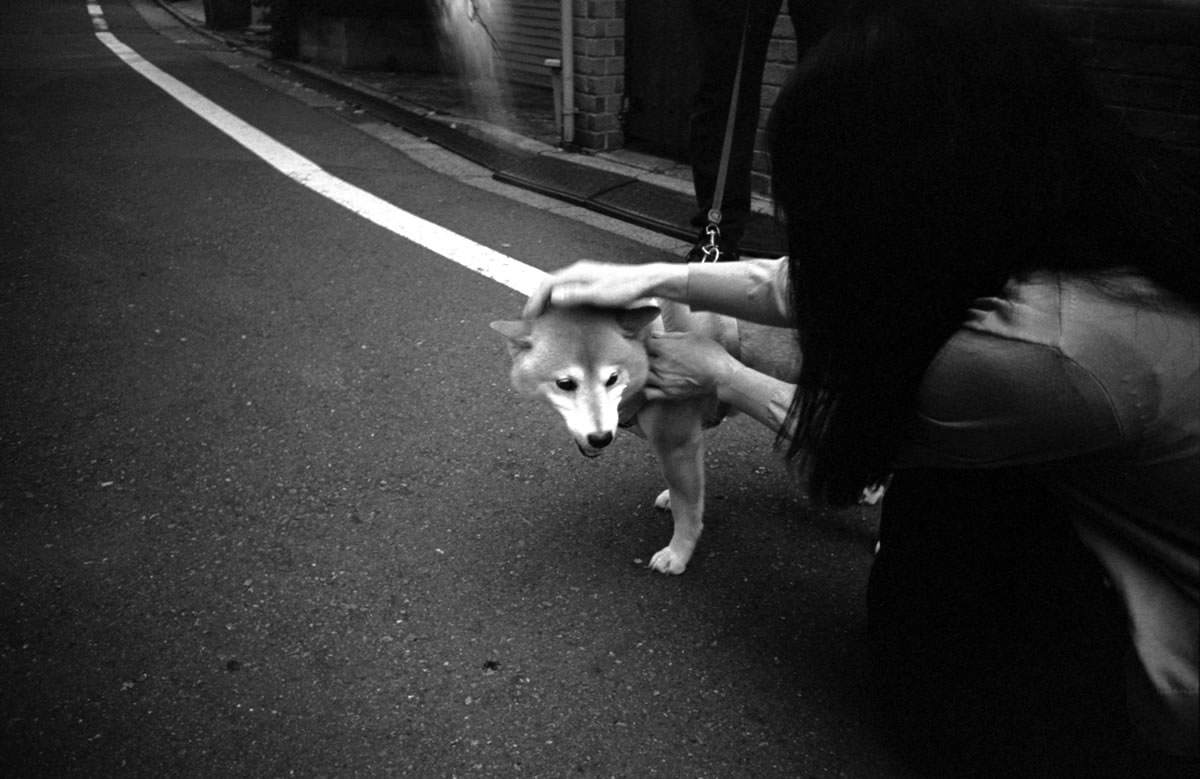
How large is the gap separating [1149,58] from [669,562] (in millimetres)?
3173

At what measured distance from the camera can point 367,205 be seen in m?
4.98

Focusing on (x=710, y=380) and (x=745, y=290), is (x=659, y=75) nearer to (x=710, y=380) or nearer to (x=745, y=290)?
(x=710, y=380)

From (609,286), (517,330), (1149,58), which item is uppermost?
(1149,58)

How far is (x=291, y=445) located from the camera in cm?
279

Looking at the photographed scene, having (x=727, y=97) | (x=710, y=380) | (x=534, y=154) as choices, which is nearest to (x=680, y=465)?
(x=710, y=380)

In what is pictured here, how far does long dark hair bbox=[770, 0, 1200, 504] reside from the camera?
1271mm

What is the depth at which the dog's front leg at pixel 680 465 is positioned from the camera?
2.18 meters

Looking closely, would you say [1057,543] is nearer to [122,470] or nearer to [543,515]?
Answer: [543,515]

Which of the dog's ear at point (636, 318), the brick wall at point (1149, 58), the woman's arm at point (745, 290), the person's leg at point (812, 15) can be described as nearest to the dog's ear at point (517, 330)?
the dog's ear at point (636, 318)

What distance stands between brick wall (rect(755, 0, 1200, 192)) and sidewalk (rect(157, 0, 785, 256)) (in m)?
1.62

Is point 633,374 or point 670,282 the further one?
point 633,374

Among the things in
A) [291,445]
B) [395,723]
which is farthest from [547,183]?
[395,723]

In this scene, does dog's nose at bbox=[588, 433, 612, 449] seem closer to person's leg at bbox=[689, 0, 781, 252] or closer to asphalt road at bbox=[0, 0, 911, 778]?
asphalt road at bbox=[0, 0, 911, 778]

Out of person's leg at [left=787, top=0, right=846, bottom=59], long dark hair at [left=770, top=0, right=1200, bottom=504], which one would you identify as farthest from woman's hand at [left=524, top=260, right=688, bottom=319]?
person's leg at [left=787, top=0, right=846, bottom=59]
